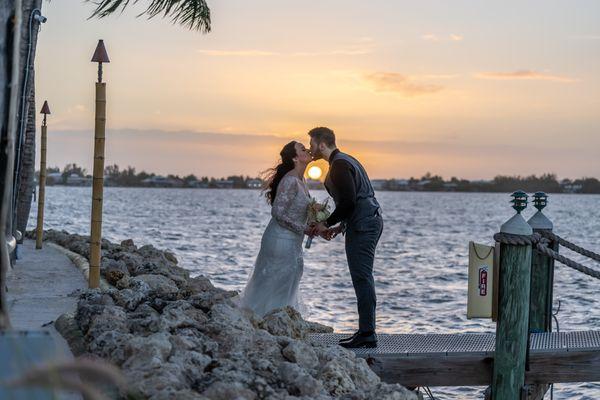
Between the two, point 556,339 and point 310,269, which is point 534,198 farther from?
point 310,269

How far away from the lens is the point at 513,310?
779cm

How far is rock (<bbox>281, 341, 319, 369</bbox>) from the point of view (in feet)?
21.3

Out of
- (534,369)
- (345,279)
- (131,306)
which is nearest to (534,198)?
(534,369)

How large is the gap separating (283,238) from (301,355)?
310cm

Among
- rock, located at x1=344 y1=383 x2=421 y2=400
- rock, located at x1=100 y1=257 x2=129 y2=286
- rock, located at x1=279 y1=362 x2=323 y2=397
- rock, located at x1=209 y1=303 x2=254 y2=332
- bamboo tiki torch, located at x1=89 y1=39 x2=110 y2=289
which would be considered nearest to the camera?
rock, located at x1=279 y1=362 x2=323 y2=397

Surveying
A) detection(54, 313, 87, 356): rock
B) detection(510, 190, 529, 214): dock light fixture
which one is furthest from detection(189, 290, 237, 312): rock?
detection(510, 190, 529, 214): dock light fixture

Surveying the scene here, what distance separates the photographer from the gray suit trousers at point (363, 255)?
27.1 feet

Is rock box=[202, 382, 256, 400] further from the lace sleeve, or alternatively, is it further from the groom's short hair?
the lace sleeve

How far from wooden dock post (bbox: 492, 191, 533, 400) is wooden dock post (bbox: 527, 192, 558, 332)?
1731mm

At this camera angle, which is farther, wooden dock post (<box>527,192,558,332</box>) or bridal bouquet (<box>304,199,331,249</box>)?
wooden dock post (<box>527,192,558,332</box>)

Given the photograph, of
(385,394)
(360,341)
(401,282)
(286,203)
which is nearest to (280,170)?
(286,203)

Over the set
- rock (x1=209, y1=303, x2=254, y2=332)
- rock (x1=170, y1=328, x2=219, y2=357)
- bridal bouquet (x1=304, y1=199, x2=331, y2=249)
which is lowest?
rock (x1=170, y1=328, x2=219, y2=357)

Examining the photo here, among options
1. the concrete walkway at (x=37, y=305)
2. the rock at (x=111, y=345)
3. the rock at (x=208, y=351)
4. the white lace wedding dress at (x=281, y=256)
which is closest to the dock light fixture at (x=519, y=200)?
the rock at (x=208, y=351)

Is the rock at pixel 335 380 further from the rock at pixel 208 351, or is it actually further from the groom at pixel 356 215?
the groom at pixel 356 215
